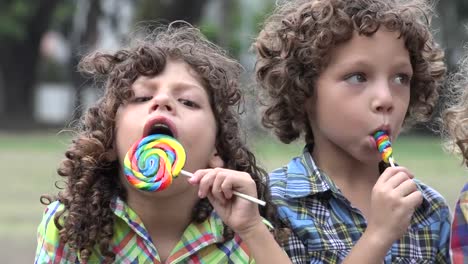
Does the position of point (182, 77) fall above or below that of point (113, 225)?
above

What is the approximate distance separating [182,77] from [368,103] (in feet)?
1.92

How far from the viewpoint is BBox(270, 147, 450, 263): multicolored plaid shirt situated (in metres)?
3.25

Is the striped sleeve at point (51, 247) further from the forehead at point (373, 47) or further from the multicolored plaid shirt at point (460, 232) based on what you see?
the multicolored plaid shirt at point (460, 232)

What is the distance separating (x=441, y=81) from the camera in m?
3.64

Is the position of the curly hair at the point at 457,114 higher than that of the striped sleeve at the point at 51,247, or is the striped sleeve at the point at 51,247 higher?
the curly hair at the point at 457,114

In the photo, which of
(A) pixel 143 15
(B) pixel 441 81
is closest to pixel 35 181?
(B) pixel 441 81

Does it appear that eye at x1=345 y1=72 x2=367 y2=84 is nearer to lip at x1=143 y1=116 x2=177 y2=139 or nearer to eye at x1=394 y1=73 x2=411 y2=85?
eye at x1=394 y1=73 x2=411 y2=85

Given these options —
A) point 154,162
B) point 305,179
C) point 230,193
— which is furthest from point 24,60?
point 230,193

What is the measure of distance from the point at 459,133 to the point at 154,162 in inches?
39.0

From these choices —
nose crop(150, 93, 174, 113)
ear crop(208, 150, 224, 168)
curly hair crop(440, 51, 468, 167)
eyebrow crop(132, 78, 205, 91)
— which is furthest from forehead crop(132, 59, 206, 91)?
curly hair crop(440, 51, 468, 167)

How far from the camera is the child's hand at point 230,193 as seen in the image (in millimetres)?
2881

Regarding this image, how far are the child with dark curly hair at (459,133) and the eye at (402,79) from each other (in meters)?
0.21

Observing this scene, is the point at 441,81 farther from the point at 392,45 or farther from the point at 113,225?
the point at 113,225

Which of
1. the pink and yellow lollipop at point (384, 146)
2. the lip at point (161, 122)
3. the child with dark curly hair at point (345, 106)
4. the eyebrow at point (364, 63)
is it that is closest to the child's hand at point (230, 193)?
the lip at point (161, 122)
